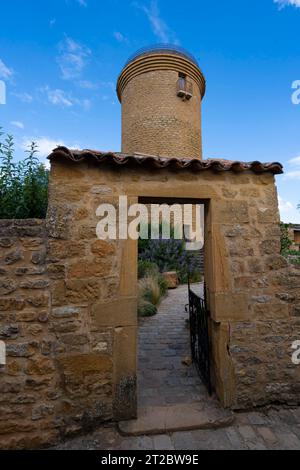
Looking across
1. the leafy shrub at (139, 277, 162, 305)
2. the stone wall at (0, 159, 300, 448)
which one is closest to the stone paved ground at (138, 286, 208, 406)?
the stone wall at (0, 159, 300, 448)

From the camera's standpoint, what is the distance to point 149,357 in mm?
4145

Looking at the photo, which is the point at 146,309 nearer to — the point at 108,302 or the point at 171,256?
the point at 108,302

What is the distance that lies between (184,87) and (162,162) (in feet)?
41.3

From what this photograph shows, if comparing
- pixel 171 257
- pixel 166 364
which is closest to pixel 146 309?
pixel 166 364

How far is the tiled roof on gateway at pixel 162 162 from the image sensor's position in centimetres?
252

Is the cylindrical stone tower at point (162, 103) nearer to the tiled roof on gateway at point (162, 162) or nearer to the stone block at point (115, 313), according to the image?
the tiled roof on gateway at point (162, 162)

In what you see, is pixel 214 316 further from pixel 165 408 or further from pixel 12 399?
pixel 12 399

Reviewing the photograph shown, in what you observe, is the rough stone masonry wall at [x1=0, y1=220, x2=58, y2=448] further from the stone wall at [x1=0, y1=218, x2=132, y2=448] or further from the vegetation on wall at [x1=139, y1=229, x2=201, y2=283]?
the vegetation on wall at [x1=139, y1=229, x2=201, y2=283]

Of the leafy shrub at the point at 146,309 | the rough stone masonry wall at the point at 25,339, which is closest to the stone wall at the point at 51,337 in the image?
the rough stone masonry wall at the point at 25,339

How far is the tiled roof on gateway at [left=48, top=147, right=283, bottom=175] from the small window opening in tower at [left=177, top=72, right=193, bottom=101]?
1169cm

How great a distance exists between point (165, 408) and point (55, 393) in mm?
1202

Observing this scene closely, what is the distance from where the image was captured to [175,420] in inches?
99.6

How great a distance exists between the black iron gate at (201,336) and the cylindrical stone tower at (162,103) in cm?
1009

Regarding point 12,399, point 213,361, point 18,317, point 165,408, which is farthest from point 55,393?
point 213,361
